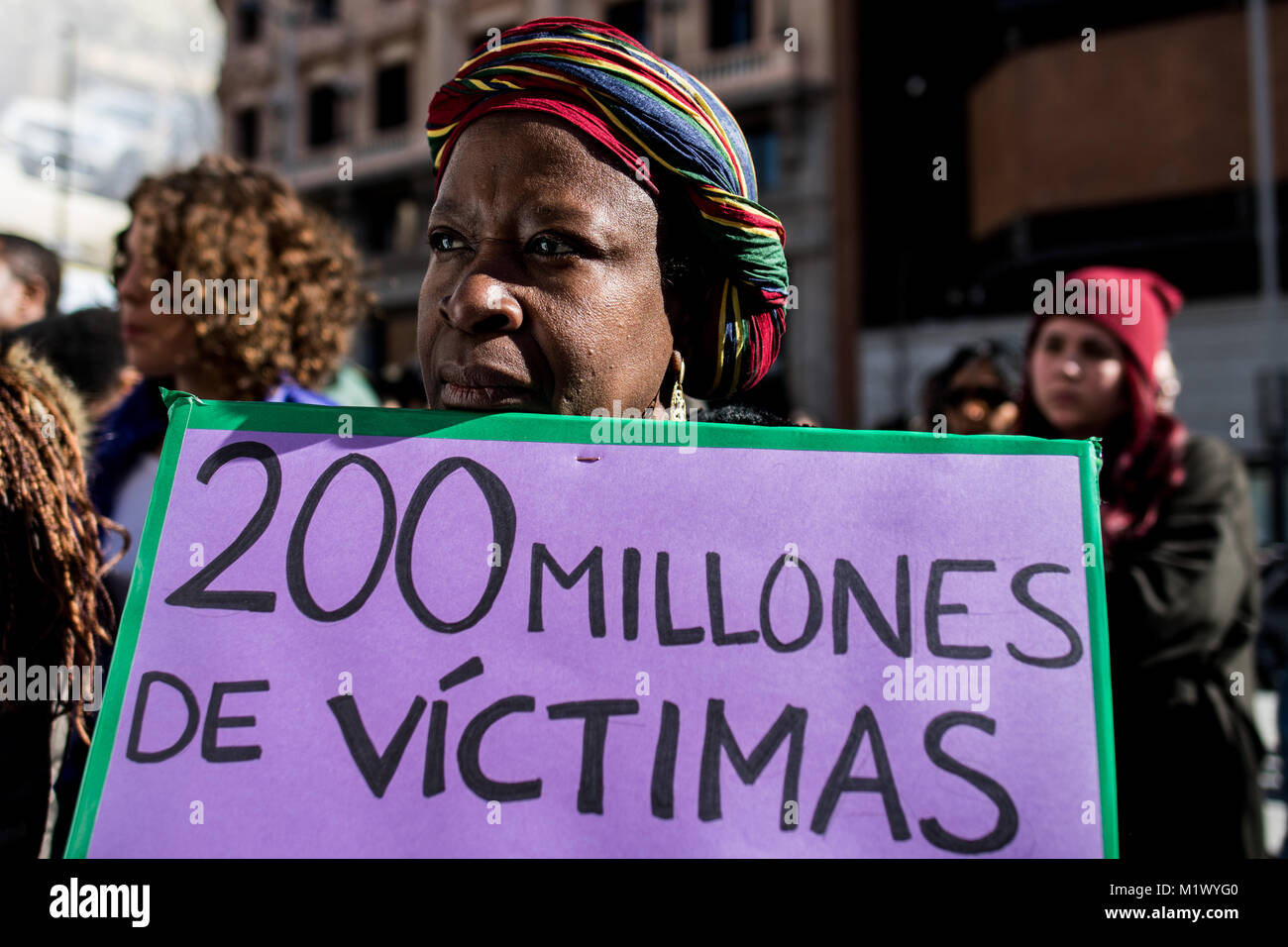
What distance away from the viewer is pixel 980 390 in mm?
3672

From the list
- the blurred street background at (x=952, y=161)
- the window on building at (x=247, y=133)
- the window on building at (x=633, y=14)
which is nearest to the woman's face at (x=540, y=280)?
the blurred street background at (x=952, y=161)

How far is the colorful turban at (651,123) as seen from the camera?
3.75 feet

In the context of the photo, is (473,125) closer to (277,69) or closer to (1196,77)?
(1196,77)

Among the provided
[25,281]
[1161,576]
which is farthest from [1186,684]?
[25,281]

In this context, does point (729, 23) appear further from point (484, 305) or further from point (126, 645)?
point (126, 645)

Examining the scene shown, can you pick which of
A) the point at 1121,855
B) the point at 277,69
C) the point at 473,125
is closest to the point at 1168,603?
the point at 1121,855

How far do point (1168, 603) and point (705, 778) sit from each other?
1813 mm

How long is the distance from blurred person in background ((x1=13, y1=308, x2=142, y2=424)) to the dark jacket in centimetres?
267

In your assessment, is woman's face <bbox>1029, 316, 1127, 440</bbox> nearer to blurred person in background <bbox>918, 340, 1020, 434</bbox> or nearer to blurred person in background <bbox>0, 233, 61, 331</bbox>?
blurred person in background <bbox>918, 340, 1020, 434</bbox>

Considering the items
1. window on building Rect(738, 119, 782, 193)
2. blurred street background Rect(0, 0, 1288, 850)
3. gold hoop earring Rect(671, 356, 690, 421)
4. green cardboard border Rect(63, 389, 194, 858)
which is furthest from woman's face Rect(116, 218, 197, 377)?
window on building Rect(738, 119, 782, 193)

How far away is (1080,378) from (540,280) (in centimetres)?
186

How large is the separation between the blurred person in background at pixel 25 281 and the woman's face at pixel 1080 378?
283 centimetres

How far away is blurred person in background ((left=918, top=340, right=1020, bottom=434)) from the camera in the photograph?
3613 millimetres

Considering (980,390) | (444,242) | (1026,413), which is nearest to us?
(444,242)
